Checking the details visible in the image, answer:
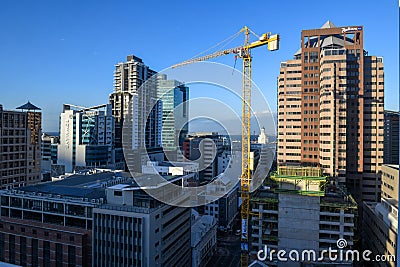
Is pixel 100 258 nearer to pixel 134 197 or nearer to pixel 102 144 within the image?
pixel 134 197

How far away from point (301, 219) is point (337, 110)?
7.28 m

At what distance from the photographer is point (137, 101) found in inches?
979

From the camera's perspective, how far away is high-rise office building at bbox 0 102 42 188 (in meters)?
14.2

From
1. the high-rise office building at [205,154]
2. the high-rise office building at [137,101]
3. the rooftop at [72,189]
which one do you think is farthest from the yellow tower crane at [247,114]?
the high-rise office building at [137,101]

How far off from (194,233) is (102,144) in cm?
1512

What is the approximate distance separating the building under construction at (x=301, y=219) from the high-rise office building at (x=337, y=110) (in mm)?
5505

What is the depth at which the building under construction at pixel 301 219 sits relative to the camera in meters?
7.73

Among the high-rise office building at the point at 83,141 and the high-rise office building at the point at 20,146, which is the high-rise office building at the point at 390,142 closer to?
the high-rise office building at the point at 83,141

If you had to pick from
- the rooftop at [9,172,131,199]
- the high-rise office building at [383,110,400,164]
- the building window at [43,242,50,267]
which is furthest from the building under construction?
the high-rise office building at [383,110,400,164]

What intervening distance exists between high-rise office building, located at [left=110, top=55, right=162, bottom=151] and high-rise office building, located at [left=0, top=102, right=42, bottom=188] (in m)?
8.96

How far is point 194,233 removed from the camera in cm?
1088

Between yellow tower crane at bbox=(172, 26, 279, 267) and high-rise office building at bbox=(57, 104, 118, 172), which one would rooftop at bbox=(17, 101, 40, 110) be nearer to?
high-rise office building at bbox=(57, 104, 118, 172)

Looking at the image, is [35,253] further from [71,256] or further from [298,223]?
[298,223]

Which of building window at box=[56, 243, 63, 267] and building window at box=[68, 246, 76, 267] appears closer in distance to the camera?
building window at box=[68, 246, 76, 267]
